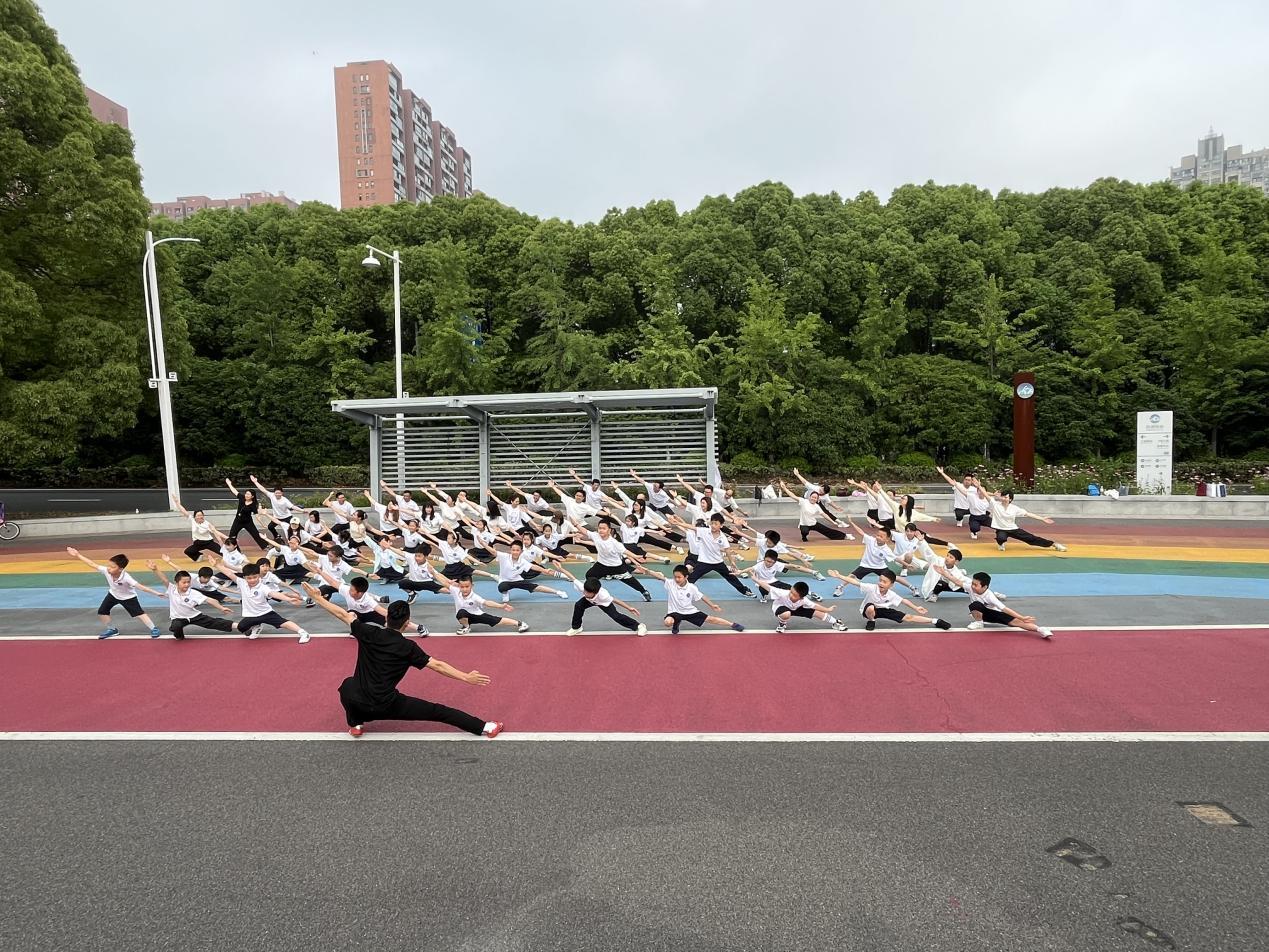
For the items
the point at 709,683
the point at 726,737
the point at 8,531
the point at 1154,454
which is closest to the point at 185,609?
the point at 709,683

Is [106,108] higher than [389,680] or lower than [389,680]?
higher

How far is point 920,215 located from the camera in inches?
1438

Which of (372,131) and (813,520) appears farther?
(372,131)

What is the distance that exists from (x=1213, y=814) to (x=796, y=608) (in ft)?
16.4

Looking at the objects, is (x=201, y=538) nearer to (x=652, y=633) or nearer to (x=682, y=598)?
(x=652, y=633)

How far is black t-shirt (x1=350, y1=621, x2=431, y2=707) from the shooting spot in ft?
21.2

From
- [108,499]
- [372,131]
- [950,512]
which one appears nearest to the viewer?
[950,512]

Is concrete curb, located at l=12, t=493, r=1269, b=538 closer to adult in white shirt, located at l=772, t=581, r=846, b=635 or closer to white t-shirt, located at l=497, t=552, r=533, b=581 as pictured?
white t-shirt, located at l=497, t=552, r=533, b=581

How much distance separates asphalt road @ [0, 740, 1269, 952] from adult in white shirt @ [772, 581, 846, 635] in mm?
3249

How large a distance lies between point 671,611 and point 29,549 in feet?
62.2

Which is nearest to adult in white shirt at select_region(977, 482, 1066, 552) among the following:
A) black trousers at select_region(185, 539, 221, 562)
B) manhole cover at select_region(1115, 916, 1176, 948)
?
manhole cover at select_region(1115, 916, 1176, 948)

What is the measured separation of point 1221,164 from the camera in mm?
158750

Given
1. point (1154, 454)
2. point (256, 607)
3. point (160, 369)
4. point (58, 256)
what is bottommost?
point (256, 607)

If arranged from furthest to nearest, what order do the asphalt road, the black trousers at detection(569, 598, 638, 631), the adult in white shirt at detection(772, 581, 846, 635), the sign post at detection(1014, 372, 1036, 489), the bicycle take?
the sign post at detection(1014, 372, 1036, 489) < the bicycle < the black trousers at detection(569, 598, 638, 631) < the adult in white shirt at detection(772, 581, 846, 635) < the asphalt road
